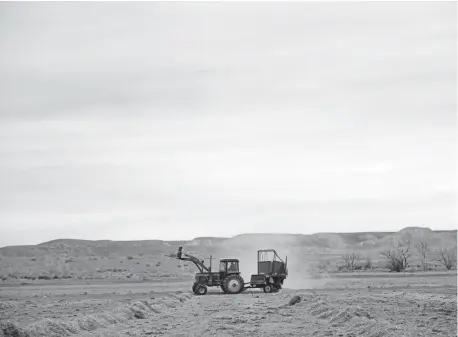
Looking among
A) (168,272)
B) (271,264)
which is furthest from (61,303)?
(168,272)

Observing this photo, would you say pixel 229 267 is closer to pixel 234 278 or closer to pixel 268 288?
pixel 234 278

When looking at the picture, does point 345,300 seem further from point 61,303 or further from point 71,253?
point 71,253

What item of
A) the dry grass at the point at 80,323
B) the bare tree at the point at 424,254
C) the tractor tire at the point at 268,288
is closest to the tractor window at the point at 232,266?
the tractor tire at the point at 268,288

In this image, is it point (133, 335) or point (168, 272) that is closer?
point (133, 335)

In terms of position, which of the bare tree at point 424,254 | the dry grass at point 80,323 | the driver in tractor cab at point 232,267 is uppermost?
the bare tree at point 424,254

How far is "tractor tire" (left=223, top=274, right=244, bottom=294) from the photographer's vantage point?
53.7 m

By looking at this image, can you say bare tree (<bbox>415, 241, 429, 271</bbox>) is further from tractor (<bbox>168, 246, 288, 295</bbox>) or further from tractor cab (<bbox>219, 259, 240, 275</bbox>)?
tractor cab (<bbox>219, 259, 240, 275</bbox>)

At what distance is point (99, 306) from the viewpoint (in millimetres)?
43031

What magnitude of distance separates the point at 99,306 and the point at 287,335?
1861cm

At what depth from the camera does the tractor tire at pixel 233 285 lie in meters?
53.7

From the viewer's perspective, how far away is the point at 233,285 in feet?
177

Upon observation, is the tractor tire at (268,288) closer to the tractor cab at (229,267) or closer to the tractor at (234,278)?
the tractor at (234,278)

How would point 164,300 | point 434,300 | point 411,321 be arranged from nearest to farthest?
point 411,321 → point 434,300 → point 164,300

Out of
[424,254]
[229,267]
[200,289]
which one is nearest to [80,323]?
[200,289]
